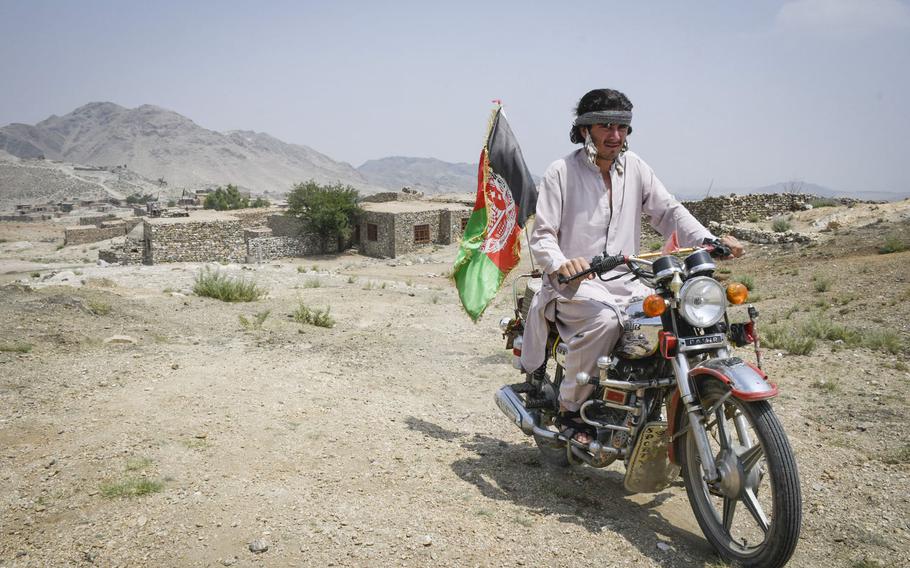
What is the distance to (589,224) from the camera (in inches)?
144

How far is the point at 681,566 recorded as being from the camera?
2.91 metres

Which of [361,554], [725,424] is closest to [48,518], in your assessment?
[361,554]

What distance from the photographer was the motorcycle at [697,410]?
2.60m

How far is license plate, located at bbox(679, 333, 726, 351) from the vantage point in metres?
2.86

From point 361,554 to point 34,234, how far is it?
5502 centimetres

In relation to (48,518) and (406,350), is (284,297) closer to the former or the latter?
(406,350)

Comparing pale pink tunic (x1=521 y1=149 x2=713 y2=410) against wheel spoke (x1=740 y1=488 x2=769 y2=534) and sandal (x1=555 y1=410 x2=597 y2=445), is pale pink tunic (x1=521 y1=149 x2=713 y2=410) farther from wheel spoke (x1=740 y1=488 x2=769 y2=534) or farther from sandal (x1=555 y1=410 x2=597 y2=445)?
wheel spoke (x1=740 y1=488 x2=769 y2=534)

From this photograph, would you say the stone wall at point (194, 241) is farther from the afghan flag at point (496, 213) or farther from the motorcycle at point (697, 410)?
the motorcycle at point (697, 410)

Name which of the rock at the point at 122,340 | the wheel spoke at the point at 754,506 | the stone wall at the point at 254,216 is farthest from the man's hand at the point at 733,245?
the stone wall at the point at 254,216

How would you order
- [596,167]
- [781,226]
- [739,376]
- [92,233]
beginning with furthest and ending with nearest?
[92,233]
[781,226]
[596,167]
[739,376]

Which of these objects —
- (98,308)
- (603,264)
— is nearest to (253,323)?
(98,308)

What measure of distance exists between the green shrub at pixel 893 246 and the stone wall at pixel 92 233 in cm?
4216

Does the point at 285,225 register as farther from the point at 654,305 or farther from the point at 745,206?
the point at 654,305

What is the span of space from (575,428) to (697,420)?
0.87m
